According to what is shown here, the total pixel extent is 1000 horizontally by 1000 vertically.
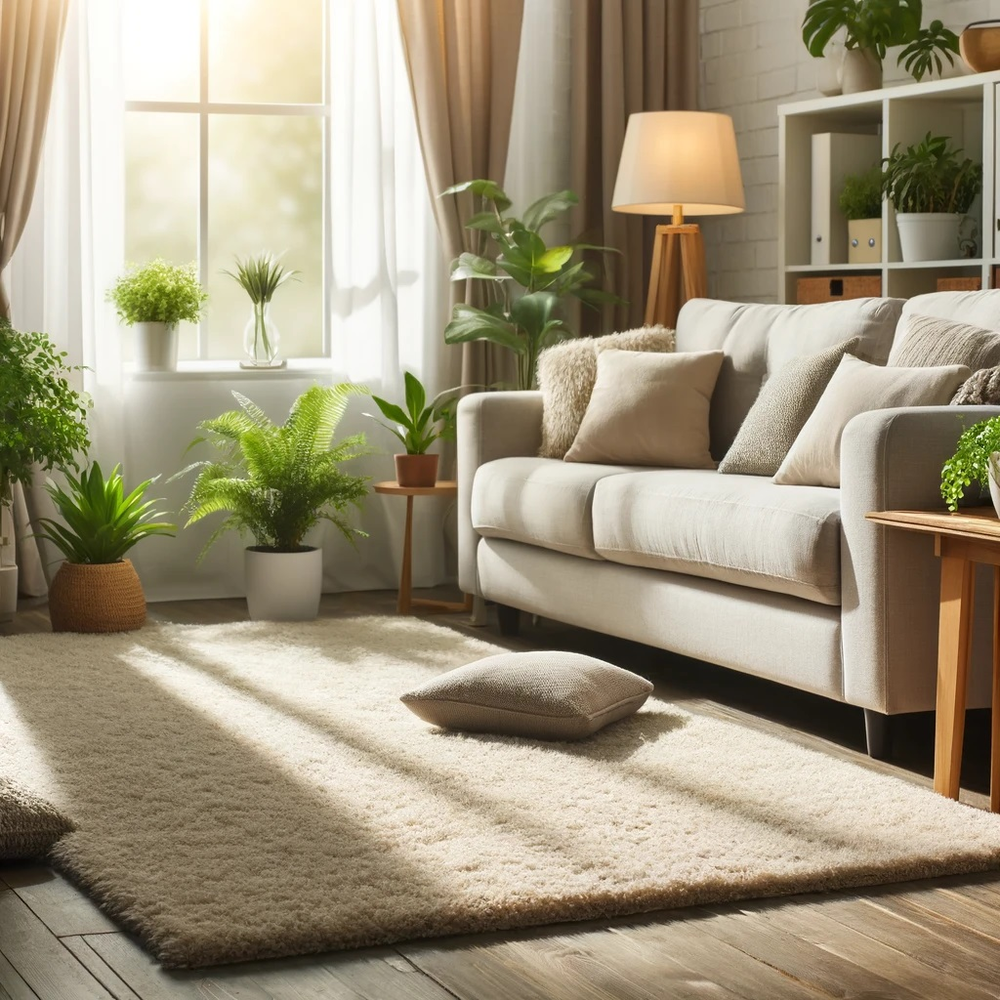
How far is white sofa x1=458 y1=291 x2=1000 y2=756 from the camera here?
2.79 meters

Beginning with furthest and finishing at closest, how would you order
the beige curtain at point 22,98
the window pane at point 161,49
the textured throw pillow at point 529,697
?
the window pane at point 161,49
the beige curtain at point 22,98
the textured throw pillow at point 529,697

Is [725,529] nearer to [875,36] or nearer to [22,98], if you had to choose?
[875,36]

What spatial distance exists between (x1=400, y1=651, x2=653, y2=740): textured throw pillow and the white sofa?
1.18 ft

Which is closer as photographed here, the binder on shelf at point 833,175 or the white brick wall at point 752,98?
the binder on shelf at point 833,175

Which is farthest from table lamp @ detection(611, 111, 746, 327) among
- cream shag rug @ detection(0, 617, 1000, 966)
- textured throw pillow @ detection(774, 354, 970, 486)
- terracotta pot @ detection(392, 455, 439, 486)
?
cream shag rug @ detection(0, 617, 1000, 966)

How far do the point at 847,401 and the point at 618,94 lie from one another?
2.52m

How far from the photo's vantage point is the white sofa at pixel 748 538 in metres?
2.79

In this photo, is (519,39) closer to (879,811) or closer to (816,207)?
(816,207)

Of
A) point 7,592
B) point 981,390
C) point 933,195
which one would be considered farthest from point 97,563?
point 933,195

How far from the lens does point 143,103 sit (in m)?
5.01

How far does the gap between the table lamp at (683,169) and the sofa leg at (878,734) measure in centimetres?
225

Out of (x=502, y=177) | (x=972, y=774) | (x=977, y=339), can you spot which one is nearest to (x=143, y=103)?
(x=502, y=177)

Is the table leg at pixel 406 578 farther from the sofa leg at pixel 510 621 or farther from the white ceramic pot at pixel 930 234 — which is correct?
the white ceramic pot at pixel 930 234

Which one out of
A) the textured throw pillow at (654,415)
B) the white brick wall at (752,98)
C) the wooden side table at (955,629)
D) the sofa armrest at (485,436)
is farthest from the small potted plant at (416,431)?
the wooden side table at (955,629)
